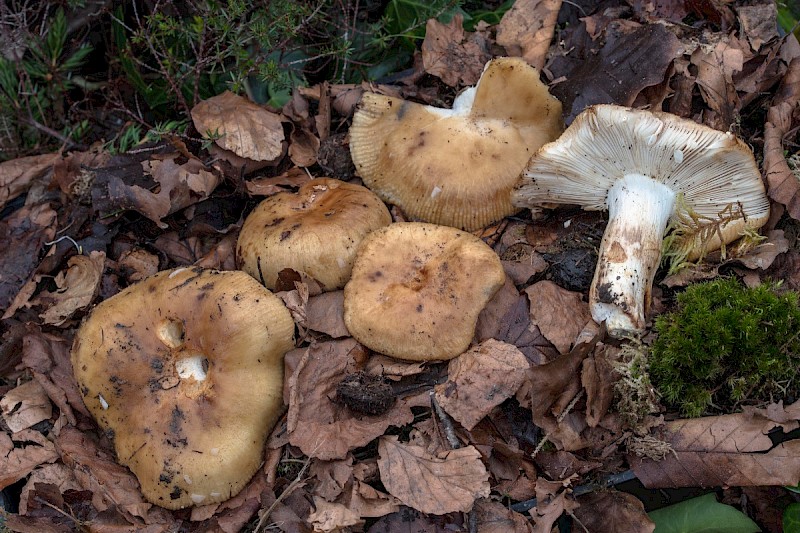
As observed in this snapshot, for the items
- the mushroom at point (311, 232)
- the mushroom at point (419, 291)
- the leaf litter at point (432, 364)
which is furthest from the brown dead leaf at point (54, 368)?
the mushroom at point (419, 291)

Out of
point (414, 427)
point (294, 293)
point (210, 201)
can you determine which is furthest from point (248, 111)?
point (414, 427)

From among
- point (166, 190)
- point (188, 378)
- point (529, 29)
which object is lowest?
point (188, 378)

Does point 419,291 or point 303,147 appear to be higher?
point 303,147

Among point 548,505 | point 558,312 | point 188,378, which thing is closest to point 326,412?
point 188,378

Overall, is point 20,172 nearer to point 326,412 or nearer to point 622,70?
point 326,412

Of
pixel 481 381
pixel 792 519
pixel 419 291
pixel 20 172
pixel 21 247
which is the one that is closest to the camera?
pixel 792 519

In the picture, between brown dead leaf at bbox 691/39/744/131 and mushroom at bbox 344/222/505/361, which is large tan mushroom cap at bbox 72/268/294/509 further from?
brown dead leaf at bbox 691/39/744/131

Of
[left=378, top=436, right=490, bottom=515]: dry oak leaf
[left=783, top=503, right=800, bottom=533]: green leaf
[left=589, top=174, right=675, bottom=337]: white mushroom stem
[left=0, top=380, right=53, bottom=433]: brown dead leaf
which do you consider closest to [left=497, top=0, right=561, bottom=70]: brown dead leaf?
[left=589, top=174, right=675, bottom=337]: white mushroom stem
